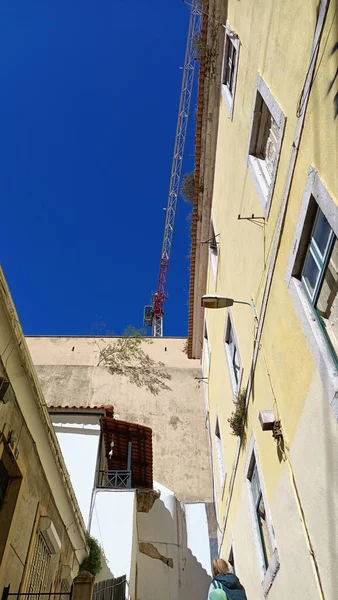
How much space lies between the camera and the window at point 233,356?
26.1 feet

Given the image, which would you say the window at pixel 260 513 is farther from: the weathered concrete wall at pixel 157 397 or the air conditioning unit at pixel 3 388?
the weathered concrete wall at pixel 157 397

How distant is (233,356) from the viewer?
864 cm

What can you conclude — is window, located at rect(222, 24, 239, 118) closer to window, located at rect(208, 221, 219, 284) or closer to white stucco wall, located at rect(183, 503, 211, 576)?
window, located at rect(208, 221, 219, 284)

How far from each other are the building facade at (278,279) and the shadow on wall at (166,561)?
4990 millimetres

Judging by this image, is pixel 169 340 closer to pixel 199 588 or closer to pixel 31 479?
pixel 199 588

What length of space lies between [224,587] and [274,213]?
180 inches

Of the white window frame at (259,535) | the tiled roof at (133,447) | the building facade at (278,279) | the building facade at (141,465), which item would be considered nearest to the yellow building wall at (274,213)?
the building facade at (278,279)

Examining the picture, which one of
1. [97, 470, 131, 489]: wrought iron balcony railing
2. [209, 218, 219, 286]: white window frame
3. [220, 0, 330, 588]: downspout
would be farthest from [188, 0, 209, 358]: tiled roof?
[97, 470, 131, 489]: wrought iron balcony railing

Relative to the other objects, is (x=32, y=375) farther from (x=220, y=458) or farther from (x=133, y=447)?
(x=133, y=447)

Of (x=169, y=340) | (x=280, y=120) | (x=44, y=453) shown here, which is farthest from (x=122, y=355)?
(x=280, y=120)

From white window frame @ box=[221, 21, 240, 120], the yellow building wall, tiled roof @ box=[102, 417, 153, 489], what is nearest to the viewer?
the yellow building wall

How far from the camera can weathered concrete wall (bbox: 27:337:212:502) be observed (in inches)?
757

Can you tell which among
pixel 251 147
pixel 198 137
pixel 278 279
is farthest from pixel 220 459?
pixel 198 137

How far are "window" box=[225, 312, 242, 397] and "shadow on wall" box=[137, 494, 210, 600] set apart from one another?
795cm
